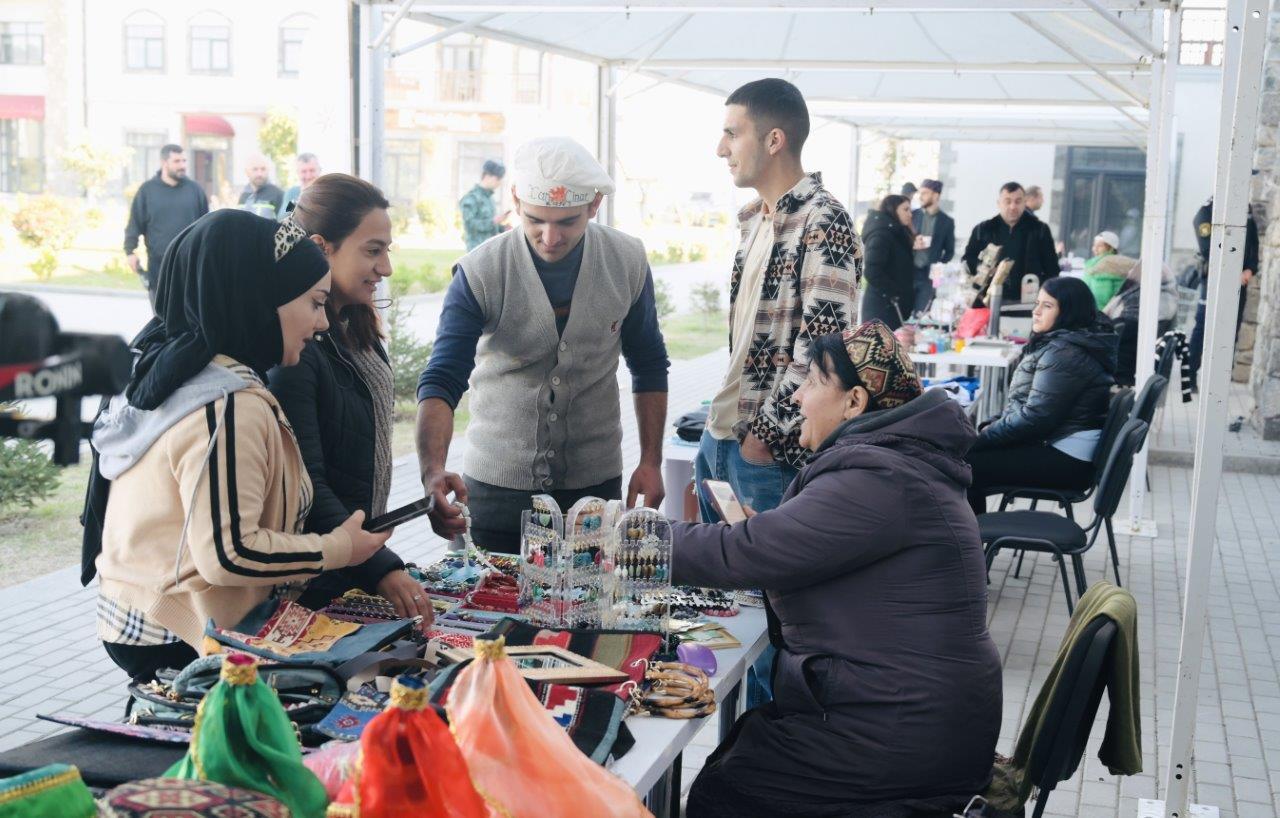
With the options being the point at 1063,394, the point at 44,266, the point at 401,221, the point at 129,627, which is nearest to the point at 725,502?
the point at 129,627

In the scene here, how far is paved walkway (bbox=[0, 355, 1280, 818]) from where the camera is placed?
3.87 meters

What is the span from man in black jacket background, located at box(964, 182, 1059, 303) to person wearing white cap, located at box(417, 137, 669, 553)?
22.0 ft

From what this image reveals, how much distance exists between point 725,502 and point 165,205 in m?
9.36

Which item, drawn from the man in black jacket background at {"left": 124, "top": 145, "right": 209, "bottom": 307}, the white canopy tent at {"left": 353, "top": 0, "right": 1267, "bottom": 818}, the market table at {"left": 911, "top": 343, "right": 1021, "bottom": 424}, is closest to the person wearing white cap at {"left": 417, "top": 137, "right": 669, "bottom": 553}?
the white canopy tent at {"left": 353, "top": 0, "right": 1267, "bottom": 818}

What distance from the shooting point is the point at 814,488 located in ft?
7.61

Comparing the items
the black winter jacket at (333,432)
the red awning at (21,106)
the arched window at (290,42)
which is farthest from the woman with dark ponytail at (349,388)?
the arched window at (290,42)

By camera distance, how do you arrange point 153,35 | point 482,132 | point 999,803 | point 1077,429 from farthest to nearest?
point 482,132 → point 153,35 → point 1077,429 → point 999,803

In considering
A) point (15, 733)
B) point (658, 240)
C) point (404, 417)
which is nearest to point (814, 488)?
point (15, 733)

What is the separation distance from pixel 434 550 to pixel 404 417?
4563mm

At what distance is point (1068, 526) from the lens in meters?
4.97

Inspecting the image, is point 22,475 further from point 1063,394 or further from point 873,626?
point 873,626

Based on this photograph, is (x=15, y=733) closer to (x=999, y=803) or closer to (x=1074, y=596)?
(x=999, y=803)

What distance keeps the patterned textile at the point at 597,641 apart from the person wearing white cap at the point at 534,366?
0.77m

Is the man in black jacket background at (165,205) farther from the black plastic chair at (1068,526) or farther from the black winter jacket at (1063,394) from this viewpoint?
the black plastic chair at (1068,526)
